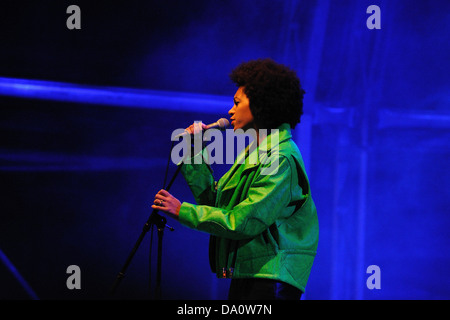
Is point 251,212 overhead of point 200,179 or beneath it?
beneath

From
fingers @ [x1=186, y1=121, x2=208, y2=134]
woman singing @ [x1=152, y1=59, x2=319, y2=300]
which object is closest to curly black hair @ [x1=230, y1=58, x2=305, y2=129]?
woman singing @ [x1=152, y1=59, x2=319, y2=300]

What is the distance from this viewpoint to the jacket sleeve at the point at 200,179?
1.80 meters

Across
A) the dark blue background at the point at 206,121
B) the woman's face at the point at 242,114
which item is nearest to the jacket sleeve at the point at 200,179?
the woman's face at the point at 242,114

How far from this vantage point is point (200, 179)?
180cm

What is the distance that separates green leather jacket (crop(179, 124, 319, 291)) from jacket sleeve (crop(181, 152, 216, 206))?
5.4 inches

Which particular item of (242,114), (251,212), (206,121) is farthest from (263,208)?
(206,121)

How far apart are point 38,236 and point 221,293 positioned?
1131 mm

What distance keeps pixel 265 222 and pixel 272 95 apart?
45 cm

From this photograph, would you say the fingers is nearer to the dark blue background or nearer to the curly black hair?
the curly black hair

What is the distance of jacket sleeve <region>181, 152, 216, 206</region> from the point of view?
1805 mm

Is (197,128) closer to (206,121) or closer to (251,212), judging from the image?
(251,212)

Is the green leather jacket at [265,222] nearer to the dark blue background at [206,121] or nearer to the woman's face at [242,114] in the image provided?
the woman's face at [242,114]

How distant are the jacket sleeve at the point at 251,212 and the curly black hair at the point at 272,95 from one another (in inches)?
7.7

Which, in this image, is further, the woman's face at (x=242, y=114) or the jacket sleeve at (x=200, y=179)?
the jacket sleeve at (x=200, y=179)
